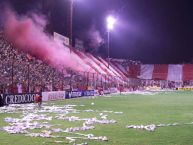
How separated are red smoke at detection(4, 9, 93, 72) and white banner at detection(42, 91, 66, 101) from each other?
13565 millimetres

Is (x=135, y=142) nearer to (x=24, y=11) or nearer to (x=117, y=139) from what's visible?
(x=117, y=139)

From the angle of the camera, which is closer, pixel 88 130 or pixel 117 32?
pixel 88 130

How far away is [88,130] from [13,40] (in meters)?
47.1

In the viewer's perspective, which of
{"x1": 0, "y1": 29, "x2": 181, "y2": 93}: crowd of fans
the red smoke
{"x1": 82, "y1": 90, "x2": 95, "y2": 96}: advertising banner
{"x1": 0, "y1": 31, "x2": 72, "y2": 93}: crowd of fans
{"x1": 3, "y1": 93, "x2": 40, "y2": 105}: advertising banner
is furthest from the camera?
the red smoke

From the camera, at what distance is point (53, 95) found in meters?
44.8

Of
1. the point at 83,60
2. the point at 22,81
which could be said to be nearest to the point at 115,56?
the point at 83,60

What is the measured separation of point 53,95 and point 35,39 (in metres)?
27.2

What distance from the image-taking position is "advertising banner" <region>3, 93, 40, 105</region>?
33156 millimetres

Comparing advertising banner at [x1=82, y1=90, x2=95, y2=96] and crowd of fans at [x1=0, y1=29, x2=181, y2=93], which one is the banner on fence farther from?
crowd of fans at [x1=0, y1=29, x2=181, y2=93]

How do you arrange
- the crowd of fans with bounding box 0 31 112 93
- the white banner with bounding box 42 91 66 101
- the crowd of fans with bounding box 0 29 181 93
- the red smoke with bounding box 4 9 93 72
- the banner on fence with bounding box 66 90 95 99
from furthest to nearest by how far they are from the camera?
the red smoke with bounding box 4 9 93 72 < the banner on fence with bounding box 66 90 95 99 < the white banner with bounding box 42 91 66 101 < the crowd of fans with bounding box 0 29 181 93 < the crowd of fans with bounding box 0 31 112 93

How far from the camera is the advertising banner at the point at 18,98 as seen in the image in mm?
33156

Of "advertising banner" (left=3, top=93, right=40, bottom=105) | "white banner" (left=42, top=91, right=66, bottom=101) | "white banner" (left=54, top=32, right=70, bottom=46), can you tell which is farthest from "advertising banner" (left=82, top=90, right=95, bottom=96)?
"white banner" (left=54, top=32, right=70, bottom=46)

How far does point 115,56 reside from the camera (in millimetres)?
114625

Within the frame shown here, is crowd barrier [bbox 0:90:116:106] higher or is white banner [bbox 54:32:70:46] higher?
white banner [bbox 54:32:70:46]
